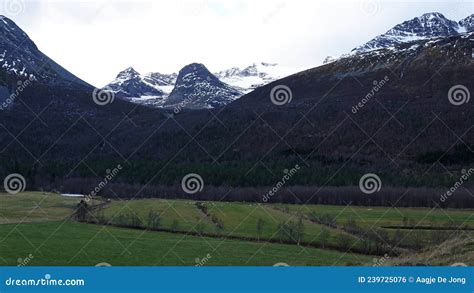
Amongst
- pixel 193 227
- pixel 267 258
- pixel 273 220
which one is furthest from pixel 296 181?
pixel 267 258

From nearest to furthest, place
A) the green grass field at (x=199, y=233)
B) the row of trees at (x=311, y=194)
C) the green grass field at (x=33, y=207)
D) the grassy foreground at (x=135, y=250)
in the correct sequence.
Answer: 1. the grassy foreground at (x=135, y=250)
2. the green grass field at (x=199, y=233)
3. the green grass field at (x=33, y=207)
4. the row of trees at (x=311, y=194)

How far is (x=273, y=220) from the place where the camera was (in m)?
87.4

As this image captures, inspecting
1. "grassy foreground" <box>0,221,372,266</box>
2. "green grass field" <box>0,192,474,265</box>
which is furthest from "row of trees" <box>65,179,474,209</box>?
"grassy foreground" <box>0,221,372,266</box>

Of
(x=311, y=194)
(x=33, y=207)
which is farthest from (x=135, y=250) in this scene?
(x=311, y=194)

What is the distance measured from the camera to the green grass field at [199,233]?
53.2m

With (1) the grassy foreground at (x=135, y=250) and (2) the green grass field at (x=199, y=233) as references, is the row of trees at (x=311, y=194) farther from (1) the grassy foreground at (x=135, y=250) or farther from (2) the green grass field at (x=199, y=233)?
(1) the grassy foreground at (x=135, y=250)

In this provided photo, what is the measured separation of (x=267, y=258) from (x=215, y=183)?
92132 mm

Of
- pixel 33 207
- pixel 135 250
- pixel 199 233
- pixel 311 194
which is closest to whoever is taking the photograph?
pixel 135 250

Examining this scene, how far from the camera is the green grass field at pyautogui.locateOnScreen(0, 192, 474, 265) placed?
53.2m

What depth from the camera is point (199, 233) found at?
76312 mm

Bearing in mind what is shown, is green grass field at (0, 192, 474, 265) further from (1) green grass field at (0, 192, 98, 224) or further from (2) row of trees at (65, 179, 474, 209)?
(2) row of trees at (65, 179, 474, 209)

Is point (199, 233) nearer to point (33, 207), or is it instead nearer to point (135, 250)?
point (135, 250)

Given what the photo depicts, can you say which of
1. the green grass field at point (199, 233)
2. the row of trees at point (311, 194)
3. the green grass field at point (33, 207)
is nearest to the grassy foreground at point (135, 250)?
the green grass field at point (199, 233)

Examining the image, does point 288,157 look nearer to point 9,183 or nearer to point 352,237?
point 9,183
